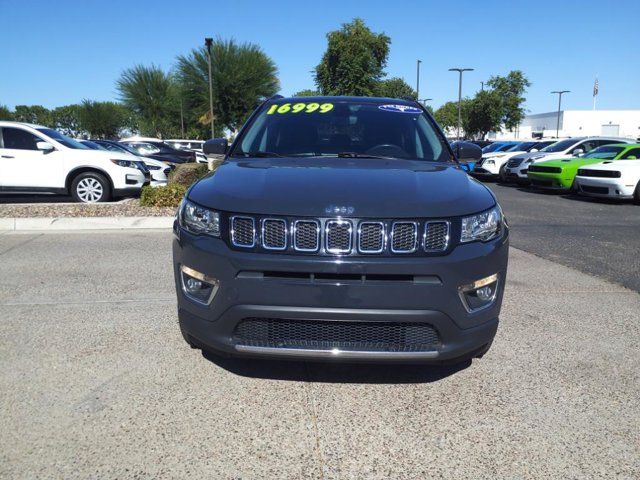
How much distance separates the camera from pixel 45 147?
33.0 feet

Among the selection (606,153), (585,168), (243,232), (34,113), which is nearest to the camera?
(243,232)

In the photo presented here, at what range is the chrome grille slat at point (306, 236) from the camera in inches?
100

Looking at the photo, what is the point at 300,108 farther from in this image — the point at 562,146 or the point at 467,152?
the point at 562,146

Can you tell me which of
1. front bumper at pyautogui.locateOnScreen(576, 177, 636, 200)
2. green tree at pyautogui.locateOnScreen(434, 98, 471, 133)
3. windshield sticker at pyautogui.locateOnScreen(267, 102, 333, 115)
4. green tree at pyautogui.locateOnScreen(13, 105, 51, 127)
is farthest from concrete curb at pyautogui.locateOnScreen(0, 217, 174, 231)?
green tree at pyautogui.locateOnScreen(13, 105, 51, 127)

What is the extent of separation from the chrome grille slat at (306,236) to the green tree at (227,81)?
3442 centimetres

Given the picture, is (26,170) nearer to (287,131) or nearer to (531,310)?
(287,131)

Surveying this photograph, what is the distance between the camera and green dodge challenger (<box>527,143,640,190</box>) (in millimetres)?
13570

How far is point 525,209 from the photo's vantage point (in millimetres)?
11945

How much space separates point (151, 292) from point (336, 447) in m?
3.01

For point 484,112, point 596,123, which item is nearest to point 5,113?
point 484,112

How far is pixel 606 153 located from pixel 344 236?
14.3 metres

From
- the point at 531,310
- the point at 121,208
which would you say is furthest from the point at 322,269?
the point at 121,208

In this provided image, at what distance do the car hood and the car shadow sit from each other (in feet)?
3.30

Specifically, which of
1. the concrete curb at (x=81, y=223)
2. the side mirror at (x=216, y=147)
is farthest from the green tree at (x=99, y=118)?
the side mirror at (x=216, y=147)
